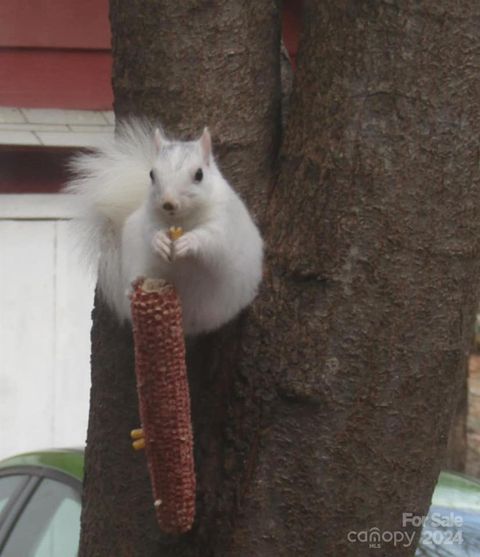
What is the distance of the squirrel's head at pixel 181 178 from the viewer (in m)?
1.27

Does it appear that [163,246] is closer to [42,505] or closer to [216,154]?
[216,154]

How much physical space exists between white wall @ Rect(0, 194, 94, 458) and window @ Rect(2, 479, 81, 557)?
1.43 meters

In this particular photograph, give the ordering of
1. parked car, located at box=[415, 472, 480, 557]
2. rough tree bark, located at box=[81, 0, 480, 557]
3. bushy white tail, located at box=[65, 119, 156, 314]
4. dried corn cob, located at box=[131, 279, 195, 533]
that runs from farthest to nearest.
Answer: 1. parked car, located at box=[415, 472, 480, 557]
2. bushy white tail, located at box=[65, 119, 156, 314]
3. rough tree bark, located at box=[81, 0, 480, 557]
4. dried corn cob, located at box=[131, 279, 195, 533]

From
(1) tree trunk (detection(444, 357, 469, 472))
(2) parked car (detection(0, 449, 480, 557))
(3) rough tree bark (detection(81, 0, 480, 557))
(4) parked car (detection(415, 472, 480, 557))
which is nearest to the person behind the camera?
(3) rough tree bark (detection(81, 0, 480, 557))

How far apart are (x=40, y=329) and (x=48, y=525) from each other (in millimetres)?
1547

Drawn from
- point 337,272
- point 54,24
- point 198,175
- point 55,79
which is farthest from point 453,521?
point 54,24

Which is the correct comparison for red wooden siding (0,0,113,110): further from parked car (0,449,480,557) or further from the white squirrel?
the white squirrel

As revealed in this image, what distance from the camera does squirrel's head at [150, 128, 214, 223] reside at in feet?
4.15

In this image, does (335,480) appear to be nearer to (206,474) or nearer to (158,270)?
(206,474)

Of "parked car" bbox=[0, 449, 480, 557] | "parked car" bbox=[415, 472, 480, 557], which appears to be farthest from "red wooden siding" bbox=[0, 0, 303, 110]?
"parked car" bbox=[415, 472, 480, 557]

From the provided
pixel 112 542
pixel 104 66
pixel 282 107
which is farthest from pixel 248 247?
pixel 104 66

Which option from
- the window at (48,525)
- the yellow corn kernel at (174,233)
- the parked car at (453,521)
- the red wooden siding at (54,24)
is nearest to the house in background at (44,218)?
the red wooden siding at (54,24)

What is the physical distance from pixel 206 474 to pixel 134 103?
1.53 feet

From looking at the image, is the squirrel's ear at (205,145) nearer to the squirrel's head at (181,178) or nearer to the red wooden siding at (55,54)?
the squirrel's head at (181,178)
